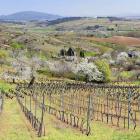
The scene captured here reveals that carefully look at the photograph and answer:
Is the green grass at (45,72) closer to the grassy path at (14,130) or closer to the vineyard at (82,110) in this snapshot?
the vineyard at (82,110)

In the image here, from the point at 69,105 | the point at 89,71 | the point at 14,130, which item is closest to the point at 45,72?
the point at 89,71

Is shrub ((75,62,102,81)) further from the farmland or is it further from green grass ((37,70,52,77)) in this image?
green grass ((37,70,52,77))

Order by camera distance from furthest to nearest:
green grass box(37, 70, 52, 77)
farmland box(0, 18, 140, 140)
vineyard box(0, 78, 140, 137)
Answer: green grass box(37, 70, 52, 77)
vineyard box(0, 78, 140, 137)
farmland box(0, 18, 140, 140)

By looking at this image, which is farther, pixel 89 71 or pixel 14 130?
pixel 89 71

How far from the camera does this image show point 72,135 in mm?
16531

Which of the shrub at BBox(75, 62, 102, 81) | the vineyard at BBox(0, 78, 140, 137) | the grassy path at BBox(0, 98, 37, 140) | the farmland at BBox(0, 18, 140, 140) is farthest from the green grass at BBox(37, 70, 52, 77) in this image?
the grassy path at BBox(0, 98, 37, 140)

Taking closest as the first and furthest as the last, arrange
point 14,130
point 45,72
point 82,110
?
point 14,130
point 82,110
point 45,72

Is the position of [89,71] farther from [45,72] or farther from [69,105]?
[69,105]

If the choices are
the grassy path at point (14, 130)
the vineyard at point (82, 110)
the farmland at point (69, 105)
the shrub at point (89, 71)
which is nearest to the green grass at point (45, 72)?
the farmland at point (69, 105)

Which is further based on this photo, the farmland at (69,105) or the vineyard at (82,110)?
the vineyard at (82,110)

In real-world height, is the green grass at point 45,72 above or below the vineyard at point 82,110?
below

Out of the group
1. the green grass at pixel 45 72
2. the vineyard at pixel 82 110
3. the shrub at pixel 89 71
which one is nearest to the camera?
the vineyard at pixel 82 110

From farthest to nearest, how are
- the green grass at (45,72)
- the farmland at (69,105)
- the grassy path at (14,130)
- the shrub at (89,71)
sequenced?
the green grass at (45,72)
the shrub at (89,71)
the farmland at (69,105)
the grassy path at (14,130)

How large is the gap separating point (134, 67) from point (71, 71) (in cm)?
2563
